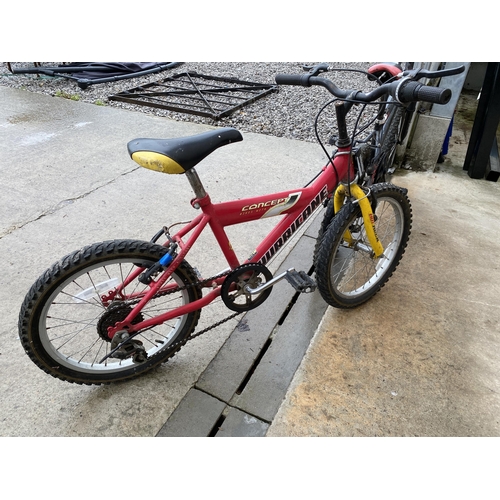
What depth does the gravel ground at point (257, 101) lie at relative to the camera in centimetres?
505

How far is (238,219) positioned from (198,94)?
463 centimetres

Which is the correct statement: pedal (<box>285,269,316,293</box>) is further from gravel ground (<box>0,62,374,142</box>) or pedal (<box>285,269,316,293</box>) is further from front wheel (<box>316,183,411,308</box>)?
gravel ground (<box>0,62,374,142</box>)

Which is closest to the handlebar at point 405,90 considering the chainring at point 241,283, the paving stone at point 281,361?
the chainring at point 241,283

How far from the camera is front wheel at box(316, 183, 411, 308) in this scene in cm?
215

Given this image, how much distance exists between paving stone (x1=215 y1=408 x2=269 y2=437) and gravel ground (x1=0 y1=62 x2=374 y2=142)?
356cm

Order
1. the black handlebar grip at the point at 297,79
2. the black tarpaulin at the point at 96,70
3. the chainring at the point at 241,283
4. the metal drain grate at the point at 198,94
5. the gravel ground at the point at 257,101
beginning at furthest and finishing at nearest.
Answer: the black tarpaulin at the point at 96,70 < the metal drain grate at the point at 198,94 < the gravel ground at the point at 257,101 < the black handlebar grip at the point at 297,79 < the chainring at the point at 241,283

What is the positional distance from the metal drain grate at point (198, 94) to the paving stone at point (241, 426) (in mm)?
3982

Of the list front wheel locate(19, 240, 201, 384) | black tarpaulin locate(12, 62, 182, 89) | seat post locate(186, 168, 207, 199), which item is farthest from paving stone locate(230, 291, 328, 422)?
black tarpaulin locate(12, 62, 182, 89)

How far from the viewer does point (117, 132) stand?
4762mm

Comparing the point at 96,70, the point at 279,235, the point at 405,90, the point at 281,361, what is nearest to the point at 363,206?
the point at 279,235

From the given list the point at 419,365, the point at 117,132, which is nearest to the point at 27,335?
the point at 419,365

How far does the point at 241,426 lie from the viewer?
1.86m

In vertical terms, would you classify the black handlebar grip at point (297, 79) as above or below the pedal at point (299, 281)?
above

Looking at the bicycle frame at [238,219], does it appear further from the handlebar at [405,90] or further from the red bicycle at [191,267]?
the handlebar at [405,90]
